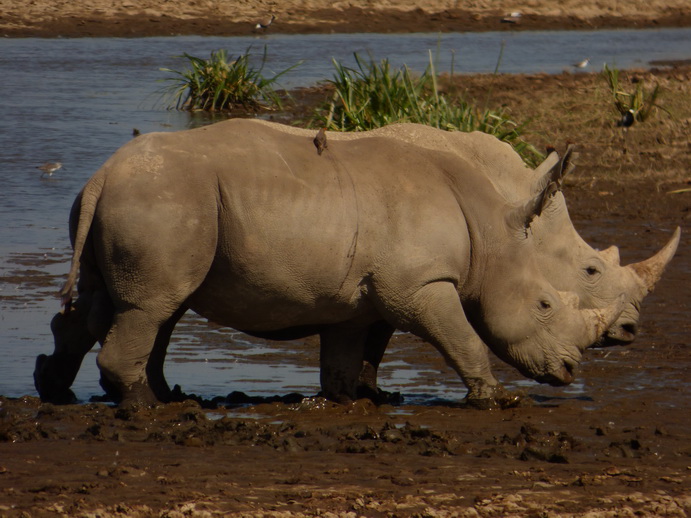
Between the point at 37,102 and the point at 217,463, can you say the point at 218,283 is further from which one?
the point at 37,102

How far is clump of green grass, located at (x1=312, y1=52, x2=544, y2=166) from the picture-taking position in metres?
13.6

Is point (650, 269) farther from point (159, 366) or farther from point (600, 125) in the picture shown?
point (600, 125)

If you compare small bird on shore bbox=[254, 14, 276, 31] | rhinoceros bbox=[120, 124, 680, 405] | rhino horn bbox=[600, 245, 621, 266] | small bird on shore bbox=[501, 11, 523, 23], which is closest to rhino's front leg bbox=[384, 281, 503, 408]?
rhinoceros bbox=[120, 124, 680, 405]

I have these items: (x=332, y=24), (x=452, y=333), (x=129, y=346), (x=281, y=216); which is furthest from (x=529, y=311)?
(x=332, y=24)

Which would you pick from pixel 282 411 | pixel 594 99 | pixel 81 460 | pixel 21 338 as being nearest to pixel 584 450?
pixel 282 411

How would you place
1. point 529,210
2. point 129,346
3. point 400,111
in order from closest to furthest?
point 129,346, point 529,210, point 400,111

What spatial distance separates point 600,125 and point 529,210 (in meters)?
10.0

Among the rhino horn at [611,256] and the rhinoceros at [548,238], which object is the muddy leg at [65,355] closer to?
the rhinoceros at [548,238]

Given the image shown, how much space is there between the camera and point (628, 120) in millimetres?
17016

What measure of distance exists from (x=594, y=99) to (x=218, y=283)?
1290 cm

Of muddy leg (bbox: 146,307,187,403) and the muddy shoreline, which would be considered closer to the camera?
muddy leg (bbox: 146,307,187,403)

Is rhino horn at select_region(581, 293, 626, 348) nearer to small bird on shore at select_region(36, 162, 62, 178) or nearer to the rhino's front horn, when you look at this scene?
the rhino's front horn

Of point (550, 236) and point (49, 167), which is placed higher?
point (550, 236)

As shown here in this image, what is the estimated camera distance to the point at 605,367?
8477 mm
